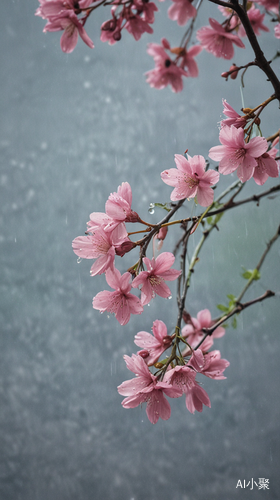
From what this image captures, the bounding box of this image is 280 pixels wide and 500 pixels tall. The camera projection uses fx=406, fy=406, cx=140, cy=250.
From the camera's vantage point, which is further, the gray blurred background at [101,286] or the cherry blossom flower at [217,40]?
the gray blurred background at [101,286]

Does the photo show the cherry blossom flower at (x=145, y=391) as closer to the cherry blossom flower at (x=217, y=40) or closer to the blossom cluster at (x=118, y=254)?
the blossom cluster at (x=118, y=254)

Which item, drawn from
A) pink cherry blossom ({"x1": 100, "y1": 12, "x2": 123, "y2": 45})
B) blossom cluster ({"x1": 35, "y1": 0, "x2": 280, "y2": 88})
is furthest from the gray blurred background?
pink cherry blossom ({"x1": 100, "y1": 12, "x2": 123, "y2": 45})

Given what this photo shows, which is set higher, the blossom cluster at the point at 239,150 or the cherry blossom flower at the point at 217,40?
the cherry blossom flower at the point at 217,40

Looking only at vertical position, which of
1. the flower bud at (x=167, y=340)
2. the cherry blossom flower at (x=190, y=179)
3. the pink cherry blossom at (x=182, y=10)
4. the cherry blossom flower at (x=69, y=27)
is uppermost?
the pink cherry blossom at (x=182, y=10)

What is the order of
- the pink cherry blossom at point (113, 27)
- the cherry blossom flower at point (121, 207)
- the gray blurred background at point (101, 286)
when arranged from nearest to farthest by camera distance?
the cherry blossom flower at point (121, 207)
the pink cherry blossom at point (113, 27)
the gray blurred background at point (101, 286)

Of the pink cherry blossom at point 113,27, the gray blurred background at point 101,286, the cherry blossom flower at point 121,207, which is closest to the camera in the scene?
the cherry blossom flower at point 121,207

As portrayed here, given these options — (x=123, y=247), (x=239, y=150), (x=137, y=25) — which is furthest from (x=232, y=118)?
(x=137, y=25)

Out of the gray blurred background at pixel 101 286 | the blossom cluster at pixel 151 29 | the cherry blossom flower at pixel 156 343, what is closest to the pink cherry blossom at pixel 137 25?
the blossom cluster at pixel 151 29
